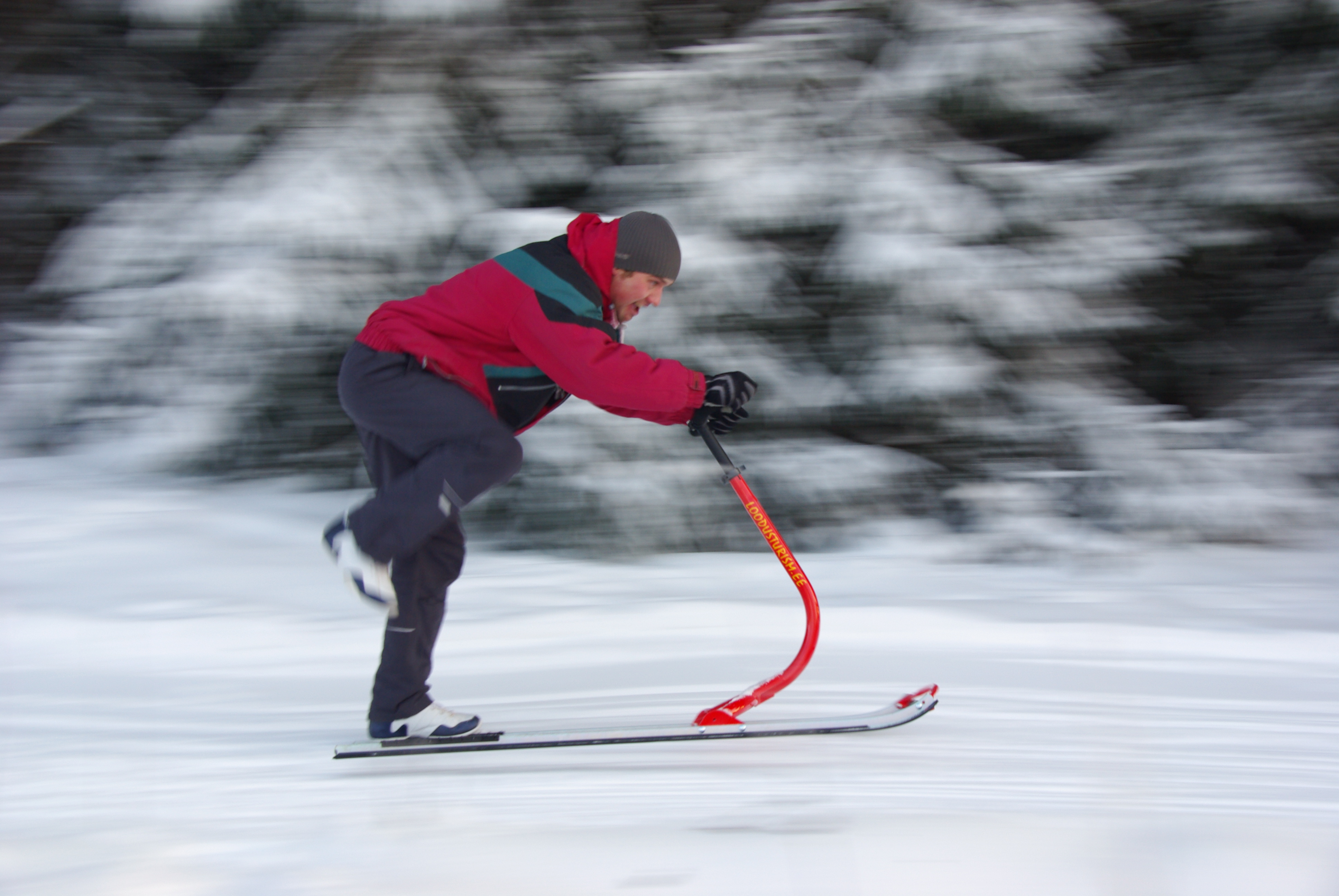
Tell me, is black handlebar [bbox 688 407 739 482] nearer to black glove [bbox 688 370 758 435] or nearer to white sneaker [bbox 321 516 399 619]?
black glove [bbox 688 370 758 435]

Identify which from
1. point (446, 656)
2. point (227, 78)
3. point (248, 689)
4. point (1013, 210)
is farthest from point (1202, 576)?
point (227, 78)

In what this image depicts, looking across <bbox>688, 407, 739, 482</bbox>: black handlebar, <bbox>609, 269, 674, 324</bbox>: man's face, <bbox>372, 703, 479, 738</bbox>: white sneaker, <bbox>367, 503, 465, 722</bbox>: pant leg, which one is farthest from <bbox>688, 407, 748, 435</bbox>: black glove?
<bbox>372, 703, 479, 738</bbox>: white sneaker

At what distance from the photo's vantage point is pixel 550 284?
7.39 feet

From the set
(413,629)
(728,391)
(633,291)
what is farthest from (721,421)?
(413,629)

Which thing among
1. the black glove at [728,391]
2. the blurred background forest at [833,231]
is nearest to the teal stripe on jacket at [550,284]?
the black glove at [728,391]

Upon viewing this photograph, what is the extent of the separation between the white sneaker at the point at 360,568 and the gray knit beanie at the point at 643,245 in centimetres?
84

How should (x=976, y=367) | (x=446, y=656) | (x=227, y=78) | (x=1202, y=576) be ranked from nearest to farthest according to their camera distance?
(x=446, y=656) < (x=1202, y=576) < (x=976, y=367) < (x=227, y=78)

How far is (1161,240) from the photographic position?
4.40m

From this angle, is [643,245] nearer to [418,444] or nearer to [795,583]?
[418,444]

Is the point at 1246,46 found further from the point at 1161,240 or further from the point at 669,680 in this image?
the point at 669,680

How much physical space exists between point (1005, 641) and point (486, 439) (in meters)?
1.91

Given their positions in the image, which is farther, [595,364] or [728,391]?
[728,391]

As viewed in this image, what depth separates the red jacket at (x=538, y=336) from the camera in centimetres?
220

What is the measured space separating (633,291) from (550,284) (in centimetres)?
22
